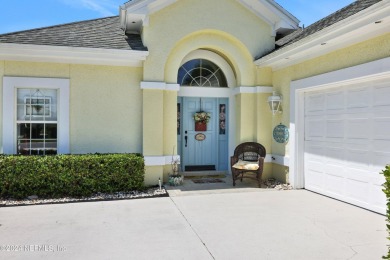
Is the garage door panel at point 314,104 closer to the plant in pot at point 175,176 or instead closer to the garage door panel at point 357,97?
the garage door panel at point 357,97

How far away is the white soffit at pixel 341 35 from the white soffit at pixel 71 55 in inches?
151

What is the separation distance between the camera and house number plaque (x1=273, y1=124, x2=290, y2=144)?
8.67 m

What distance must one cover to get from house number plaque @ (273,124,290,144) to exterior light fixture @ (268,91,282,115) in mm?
467

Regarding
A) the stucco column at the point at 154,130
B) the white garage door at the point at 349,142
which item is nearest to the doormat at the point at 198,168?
the stucco column at the point at 154,130

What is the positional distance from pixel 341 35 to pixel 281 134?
3414mm

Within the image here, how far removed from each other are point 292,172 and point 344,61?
3.23m

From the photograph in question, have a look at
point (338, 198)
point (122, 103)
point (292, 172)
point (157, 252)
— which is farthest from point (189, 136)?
point (157, 252)

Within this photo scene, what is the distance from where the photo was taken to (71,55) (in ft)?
26.1

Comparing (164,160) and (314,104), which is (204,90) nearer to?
(164,160)

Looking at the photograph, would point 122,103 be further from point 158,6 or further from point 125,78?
point 158,6

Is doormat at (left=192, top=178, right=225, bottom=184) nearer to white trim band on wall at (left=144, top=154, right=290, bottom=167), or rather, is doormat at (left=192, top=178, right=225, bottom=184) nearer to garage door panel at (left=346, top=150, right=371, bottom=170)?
white trim band on wall at (left=144, top=154, right=290, bottom=167)

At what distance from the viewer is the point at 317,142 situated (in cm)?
780

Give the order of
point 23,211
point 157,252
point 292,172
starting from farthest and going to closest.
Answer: point 292,172, point 23,211, point 157,252

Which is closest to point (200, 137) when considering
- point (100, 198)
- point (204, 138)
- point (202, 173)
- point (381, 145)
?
point (204, 138)
